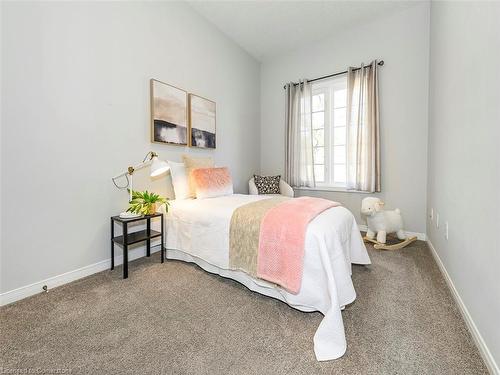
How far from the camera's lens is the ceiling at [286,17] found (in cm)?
290

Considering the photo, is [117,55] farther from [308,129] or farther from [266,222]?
[308,129]

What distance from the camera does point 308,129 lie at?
12.3 ft

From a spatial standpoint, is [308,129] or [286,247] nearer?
[286,247]

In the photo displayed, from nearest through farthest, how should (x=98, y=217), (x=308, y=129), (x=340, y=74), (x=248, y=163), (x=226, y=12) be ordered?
(x=98, y=217) → (x=226, y=12) → (x=340, y=74) → (x=308, y=129) → (x=248, y=163)

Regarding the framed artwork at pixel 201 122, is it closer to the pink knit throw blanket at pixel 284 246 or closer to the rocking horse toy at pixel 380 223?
the pink knit throw blanket at pixel 284 246

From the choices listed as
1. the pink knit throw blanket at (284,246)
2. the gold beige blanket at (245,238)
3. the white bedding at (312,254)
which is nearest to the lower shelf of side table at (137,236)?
the white bedding at (312,254)

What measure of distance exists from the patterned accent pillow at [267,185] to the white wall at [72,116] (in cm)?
138

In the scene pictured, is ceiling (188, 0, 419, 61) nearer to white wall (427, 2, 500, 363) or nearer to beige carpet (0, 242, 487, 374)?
white wall (427, 2, 500, 363)

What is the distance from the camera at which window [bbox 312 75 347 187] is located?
11.7ft

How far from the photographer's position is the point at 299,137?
12.6 ft

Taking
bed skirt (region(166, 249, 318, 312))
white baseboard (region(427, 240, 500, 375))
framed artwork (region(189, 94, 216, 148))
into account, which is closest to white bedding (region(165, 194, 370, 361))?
bed skirt (region(166, 249, 318, 312))

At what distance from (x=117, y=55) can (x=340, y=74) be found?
295cm

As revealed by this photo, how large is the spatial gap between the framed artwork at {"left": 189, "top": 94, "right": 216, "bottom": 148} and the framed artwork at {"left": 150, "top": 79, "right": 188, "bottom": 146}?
100 millimetres

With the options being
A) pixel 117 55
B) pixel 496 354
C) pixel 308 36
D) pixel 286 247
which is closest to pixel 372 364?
pixel 496 354
